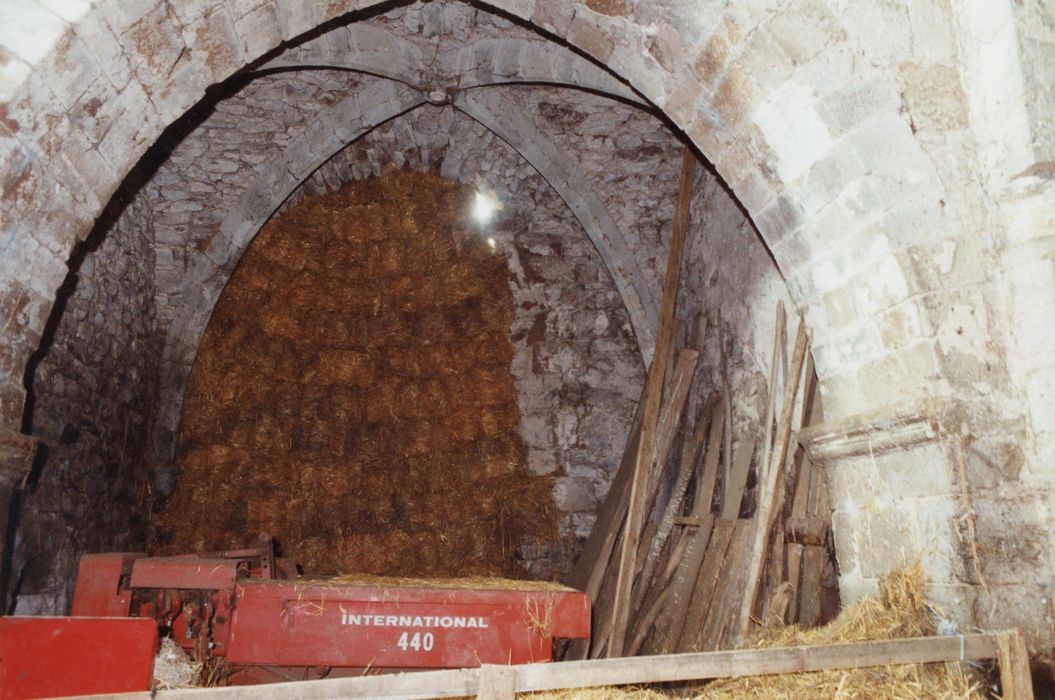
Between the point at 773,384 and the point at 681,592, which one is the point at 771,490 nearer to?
the point at 773,384

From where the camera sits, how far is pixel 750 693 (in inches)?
101

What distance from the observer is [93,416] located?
5.41m

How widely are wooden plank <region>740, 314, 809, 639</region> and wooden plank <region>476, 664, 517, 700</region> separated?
2037 mm

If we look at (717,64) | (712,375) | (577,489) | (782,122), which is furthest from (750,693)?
(577,489)

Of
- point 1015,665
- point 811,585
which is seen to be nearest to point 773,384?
point 811,585

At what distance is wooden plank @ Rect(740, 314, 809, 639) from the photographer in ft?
12.2

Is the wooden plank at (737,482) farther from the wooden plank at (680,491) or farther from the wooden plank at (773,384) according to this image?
the wooden plank at (680,491)

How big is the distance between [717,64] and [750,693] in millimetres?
2298

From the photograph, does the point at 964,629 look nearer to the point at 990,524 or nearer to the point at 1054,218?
the point at 990,524

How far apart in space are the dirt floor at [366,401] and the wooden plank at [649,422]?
1.72 m

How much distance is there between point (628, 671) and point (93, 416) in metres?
4.65

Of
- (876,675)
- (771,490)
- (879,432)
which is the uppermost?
(879,432)

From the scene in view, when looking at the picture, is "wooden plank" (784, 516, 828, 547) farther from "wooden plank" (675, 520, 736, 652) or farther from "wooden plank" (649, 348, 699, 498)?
"wooden plank" (649, 348, 699, 498)

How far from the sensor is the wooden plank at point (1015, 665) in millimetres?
2254
